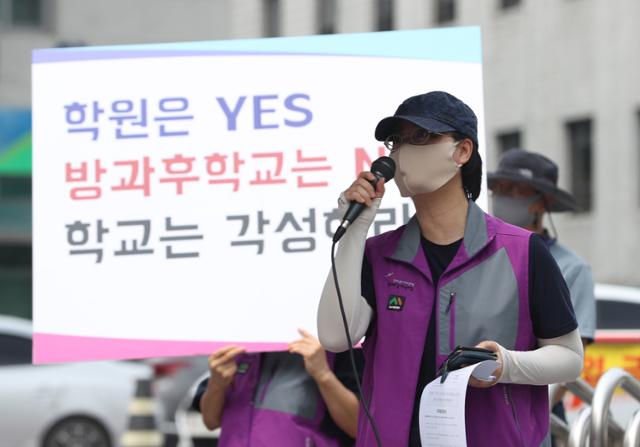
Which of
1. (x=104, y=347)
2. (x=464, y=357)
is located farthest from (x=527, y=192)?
(x=464, y=357)

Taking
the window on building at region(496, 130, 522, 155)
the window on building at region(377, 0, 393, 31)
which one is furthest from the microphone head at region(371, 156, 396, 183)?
the window on building at region(377, 0, 393, 31)

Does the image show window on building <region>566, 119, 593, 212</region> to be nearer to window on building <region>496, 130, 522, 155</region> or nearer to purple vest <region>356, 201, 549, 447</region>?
window on building <region>496, 130, 522, 155</region>

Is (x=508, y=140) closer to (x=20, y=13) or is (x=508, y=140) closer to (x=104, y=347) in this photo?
(x=20, y=13)

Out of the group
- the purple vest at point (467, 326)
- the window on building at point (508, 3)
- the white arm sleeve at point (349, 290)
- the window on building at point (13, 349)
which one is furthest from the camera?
the window on building at point (508, 3)

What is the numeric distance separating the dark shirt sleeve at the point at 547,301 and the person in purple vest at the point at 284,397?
3.91ft

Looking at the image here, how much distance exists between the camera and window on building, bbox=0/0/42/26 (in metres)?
38.8

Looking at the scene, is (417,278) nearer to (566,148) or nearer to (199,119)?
(199,119)

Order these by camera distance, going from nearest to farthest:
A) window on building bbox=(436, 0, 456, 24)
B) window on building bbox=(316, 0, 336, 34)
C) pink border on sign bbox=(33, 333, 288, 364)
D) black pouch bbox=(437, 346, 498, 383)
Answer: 1. black pouch bbox=(437, 346, 498, 383)
2. pink border on sign bbox=(33, 333, 288, 364)
3. window on building bbox=(436, 0, 456, 24)
4. window on building bbox=(316, 0, 336, 34)

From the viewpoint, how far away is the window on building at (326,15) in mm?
37562

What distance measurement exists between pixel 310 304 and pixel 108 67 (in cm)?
104

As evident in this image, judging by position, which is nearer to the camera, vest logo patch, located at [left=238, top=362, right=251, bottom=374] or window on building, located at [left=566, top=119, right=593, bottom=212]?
vest logo patch, located at [left=238, top=362, right=251, bottom=374]

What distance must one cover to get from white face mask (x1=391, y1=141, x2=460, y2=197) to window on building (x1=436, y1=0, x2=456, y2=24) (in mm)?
29628

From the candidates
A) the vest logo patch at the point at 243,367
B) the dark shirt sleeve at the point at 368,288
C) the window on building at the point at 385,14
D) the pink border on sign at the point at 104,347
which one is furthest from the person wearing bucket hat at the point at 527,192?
the window on building at the point at 385,14

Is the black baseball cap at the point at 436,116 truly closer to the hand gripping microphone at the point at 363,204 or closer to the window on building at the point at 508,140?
the hand gripping microphone at the point at 363,204
